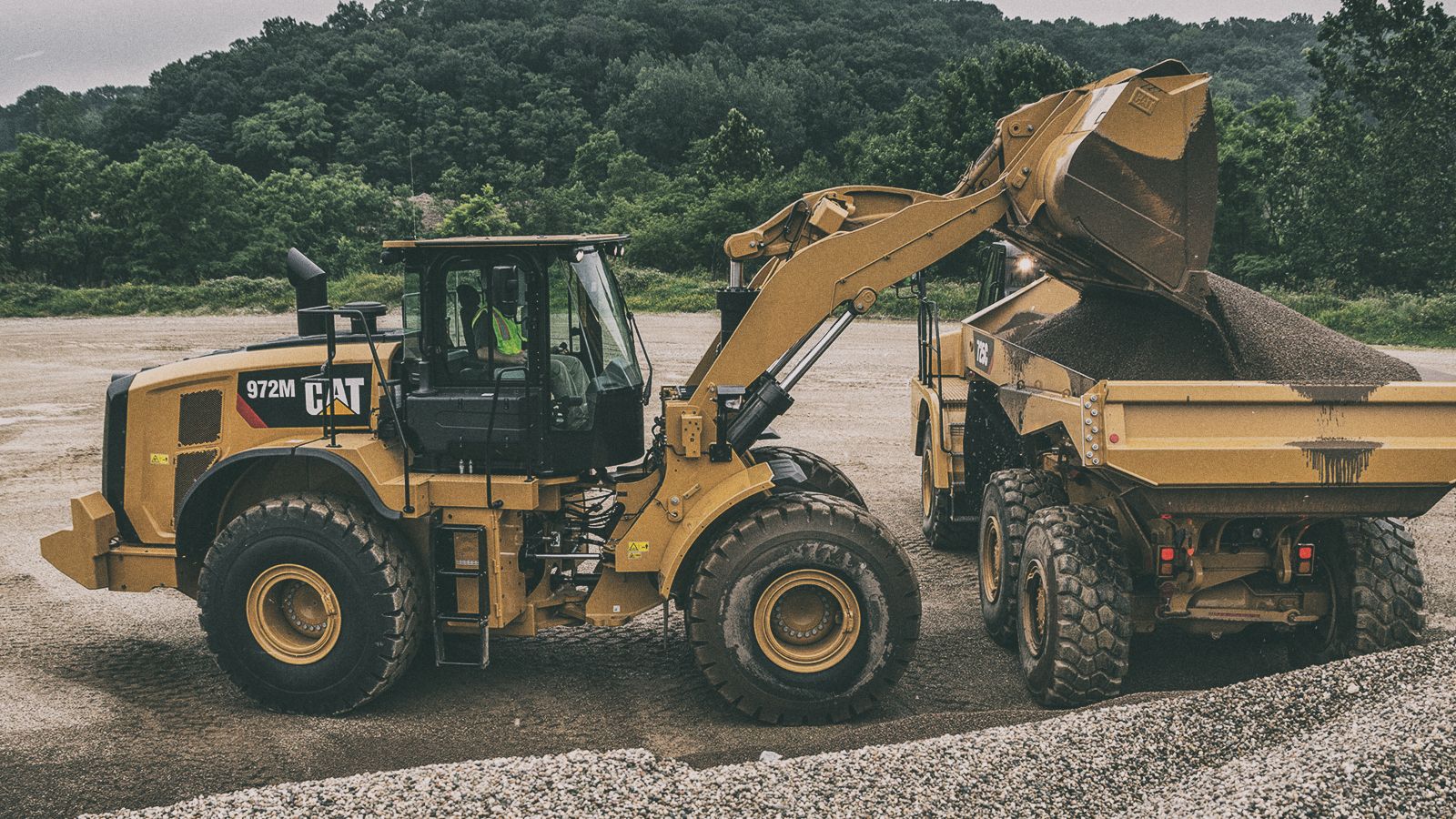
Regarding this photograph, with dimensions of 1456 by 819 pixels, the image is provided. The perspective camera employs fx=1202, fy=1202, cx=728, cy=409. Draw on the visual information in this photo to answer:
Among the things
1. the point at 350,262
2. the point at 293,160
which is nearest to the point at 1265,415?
the point at 350,262

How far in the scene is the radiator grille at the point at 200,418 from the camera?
270 inches

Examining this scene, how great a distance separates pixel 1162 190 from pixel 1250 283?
34880 millimetres

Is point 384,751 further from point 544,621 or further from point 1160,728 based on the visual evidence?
point 1160,728

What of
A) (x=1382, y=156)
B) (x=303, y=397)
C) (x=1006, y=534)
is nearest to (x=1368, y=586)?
(x=1006, y=534)

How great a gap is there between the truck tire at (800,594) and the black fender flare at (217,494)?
5.75 ft

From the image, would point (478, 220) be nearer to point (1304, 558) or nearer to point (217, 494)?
point (217, 494)

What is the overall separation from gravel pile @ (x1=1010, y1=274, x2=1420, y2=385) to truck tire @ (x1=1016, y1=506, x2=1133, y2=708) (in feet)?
3.34

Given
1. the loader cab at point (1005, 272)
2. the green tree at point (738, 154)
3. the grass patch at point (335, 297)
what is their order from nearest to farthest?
the loader cab at point (1005, 272)
the grass patch at point (335, 297)
the green tree at point (738, 154)

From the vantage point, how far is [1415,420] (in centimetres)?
575

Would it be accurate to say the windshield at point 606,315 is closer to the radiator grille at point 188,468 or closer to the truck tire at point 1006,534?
the radiator grille at point 188,468

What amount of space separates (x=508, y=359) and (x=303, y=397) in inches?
49.7

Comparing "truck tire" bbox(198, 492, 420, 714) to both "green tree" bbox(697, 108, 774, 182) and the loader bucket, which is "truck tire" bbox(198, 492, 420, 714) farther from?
"green tree" bbox(697, 108, 774, 182)

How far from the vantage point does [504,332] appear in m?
6.39

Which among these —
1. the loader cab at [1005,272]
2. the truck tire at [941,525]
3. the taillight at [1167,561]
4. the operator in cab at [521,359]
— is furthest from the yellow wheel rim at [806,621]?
the loader cab at [1005,272]
